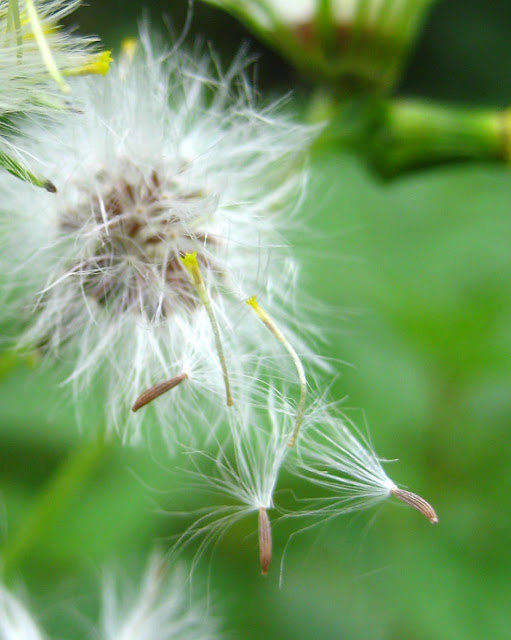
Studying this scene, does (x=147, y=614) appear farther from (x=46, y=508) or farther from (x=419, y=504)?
(x=419, y=504)

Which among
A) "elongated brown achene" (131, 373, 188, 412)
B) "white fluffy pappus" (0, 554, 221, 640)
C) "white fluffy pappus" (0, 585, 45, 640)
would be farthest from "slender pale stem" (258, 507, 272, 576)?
"white fluffy pappus" (0, 585, 45, 640)

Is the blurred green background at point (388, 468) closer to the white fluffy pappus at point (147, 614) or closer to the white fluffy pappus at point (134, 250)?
the white fluffy pappus at point (147, 614)

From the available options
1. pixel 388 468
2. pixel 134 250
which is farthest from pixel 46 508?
pixel 388 468

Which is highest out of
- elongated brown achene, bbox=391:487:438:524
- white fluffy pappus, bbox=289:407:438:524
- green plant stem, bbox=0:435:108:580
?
elongated brown achene, bbox=391:487:438:524

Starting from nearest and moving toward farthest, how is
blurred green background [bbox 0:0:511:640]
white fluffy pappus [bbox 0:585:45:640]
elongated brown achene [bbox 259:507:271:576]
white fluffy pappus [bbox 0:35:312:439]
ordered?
elongated brown achene [bbox 259:507:271:576]
white fluffy pappus [bbox 0:35:312:439]
white fluffy pappus [bbox 0:585:45:640]
blurred green background [bbox 0:0:511:640]

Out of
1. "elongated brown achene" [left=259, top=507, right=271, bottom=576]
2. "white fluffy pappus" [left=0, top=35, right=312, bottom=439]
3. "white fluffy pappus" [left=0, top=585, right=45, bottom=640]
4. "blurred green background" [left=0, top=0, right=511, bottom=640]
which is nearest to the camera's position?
"elongated brown achene" [left=259, top=507, right=271, bottom=576]

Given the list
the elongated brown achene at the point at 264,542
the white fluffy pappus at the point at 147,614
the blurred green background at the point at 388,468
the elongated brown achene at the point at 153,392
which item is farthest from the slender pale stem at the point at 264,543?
the blurred green background at the point at 388,468

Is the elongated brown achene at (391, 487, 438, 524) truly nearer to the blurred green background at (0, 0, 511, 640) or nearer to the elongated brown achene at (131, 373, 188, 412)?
the elongated brown achene at (131, 373, 188, 412)

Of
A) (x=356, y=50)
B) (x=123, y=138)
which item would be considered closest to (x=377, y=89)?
(x=356, y=50)
